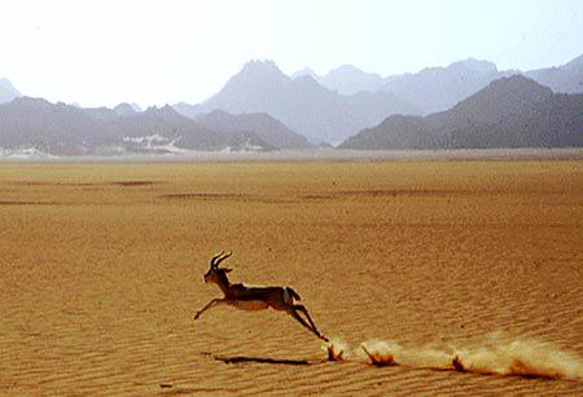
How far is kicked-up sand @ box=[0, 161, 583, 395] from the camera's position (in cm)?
920

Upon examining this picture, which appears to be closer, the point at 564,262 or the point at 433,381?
the point at 433,381

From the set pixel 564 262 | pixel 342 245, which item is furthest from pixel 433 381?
pixel 342 245

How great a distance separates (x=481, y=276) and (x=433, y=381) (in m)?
8.14

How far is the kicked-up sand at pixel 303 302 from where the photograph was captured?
9195mm

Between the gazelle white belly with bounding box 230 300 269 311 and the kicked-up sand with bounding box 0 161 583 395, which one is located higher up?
the gazelle white belly with bounding box 230 300 269 311

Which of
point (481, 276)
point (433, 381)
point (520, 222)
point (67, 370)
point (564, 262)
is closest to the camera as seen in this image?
point (433, 381)

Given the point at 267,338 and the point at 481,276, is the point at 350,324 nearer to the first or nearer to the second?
the point at 267,338

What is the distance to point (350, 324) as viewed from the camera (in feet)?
40.3

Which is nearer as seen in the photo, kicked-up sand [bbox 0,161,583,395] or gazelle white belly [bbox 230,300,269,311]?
kicked-up sand [bbox 0,161,583,395]

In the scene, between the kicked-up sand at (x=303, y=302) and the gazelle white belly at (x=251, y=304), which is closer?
the kicked-up sand at (x=303, y=302)

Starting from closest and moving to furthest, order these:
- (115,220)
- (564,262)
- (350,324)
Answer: (350,324)
(564,262)
(115,220)

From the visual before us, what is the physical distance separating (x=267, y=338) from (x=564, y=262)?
9399 millimetres

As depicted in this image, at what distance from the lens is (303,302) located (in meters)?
14.2

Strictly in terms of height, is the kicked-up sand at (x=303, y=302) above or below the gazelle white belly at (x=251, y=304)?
below
